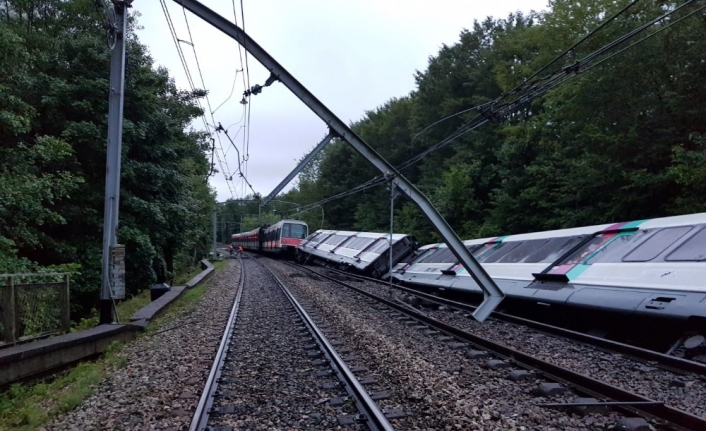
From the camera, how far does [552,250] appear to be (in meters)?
12.6

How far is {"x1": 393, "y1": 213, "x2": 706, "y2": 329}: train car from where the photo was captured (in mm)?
8016

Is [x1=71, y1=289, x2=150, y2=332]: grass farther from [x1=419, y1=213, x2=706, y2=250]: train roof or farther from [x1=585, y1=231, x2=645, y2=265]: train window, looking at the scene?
[x1=419, y1=213, x2=706, y2=250]: train roof

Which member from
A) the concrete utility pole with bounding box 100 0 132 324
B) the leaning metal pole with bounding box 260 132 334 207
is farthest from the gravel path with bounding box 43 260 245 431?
the leaning metal pole with bounding box 260 132 334 207

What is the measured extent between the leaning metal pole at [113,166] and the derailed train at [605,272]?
28.0ft

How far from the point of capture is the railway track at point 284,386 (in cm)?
514

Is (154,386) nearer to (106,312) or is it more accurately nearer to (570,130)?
(106,312)

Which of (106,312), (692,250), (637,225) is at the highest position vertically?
(637,225)

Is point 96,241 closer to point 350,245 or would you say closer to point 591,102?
point 350,245

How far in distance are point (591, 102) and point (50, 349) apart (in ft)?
64.0

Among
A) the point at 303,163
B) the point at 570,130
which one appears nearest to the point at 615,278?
the point at 303,163

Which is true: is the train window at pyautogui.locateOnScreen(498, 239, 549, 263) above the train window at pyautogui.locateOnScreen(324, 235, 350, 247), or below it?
below

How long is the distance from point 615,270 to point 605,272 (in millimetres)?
199

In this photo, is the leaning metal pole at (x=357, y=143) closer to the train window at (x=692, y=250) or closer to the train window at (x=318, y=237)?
the train window at (x=692, y=250)

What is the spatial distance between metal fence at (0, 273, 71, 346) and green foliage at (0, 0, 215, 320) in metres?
2.41
